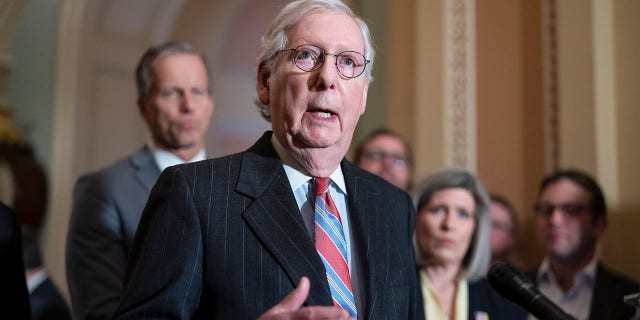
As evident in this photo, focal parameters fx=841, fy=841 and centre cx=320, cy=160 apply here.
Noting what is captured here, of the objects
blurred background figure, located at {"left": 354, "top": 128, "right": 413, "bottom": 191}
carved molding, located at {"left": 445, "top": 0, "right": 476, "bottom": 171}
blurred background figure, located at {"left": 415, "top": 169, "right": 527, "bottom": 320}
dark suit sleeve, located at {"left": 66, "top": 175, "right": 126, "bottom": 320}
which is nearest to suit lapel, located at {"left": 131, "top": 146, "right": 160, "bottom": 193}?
dark suit sleeve, located at {"left": 66, "top": 175, "right": 126, "bottom": 320}

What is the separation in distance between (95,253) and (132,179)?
283 mm

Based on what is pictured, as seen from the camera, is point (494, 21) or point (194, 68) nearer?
point (194, 68)

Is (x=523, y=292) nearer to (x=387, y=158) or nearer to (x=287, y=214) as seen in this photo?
(x=287, y=214)

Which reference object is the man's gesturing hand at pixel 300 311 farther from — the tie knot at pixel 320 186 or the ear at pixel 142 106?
the ear at pixel 142 106

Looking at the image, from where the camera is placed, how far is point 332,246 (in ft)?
5.86

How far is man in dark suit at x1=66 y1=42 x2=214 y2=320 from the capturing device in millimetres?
2525

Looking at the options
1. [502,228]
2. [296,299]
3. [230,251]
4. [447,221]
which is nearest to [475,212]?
[447,221]

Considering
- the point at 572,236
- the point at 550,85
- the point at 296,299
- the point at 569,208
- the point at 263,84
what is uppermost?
the point at 263,84

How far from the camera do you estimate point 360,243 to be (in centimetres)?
187

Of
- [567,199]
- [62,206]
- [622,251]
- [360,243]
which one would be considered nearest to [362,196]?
[360,243]

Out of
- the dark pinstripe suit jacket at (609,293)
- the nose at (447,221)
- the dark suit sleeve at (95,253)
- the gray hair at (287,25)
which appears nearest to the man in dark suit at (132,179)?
the dark suit sleeve at (95,253)

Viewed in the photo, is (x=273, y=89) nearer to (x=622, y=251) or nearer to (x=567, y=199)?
(x=567, y=199)

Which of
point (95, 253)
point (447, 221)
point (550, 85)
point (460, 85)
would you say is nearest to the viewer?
point (95, 253)

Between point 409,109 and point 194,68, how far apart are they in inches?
103
